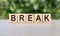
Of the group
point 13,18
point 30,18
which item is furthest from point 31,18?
point 13,18

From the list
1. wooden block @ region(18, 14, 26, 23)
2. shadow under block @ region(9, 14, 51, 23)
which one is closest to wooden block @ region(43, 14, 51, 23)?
shadow under block @ region(9, 14, 51, 23)

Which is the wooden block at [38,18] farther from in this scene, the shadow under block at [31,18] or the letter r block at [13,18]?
the letter r block at [13,18]

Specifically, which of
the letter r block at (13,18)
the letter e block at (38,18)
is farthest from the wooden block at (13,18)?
the letter e block at (38,18)

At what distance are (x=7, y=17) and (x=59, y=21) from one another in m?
0.32

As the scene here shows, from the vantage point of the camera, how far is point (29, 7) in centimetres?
86

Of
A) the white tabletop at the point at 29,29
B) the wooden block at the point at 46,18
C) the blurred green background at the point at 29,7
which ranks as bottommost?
the white tabletop at the point at 29,29

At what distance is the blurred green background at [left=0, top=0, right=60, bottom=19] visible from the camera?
850 mm

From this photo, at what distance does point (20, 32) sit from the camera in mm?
833

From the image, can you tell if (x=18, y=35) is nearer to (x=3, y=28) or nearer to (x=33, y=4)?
(x=3, y=28)

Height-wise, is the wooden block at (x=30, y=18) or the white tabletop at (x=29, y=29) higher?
the wooden block at (x=30, y=18)

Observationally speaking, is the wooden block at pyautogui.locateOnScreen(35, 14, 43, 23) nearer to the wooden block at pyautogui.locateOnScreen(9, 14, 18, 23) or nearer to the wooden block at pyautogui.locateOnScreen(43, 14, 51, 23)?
Result: the wooden block at pyautogui.locateOnScreen(43, 14, 51, 23)

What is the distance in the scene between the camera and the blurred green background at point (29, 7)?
2.79 ft

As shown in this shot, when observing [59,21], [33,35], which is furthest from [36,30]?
[59,21]

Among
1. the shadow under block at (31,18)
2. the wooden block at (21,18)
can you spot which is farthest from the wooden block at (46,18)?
the wooden block at (21,18)
